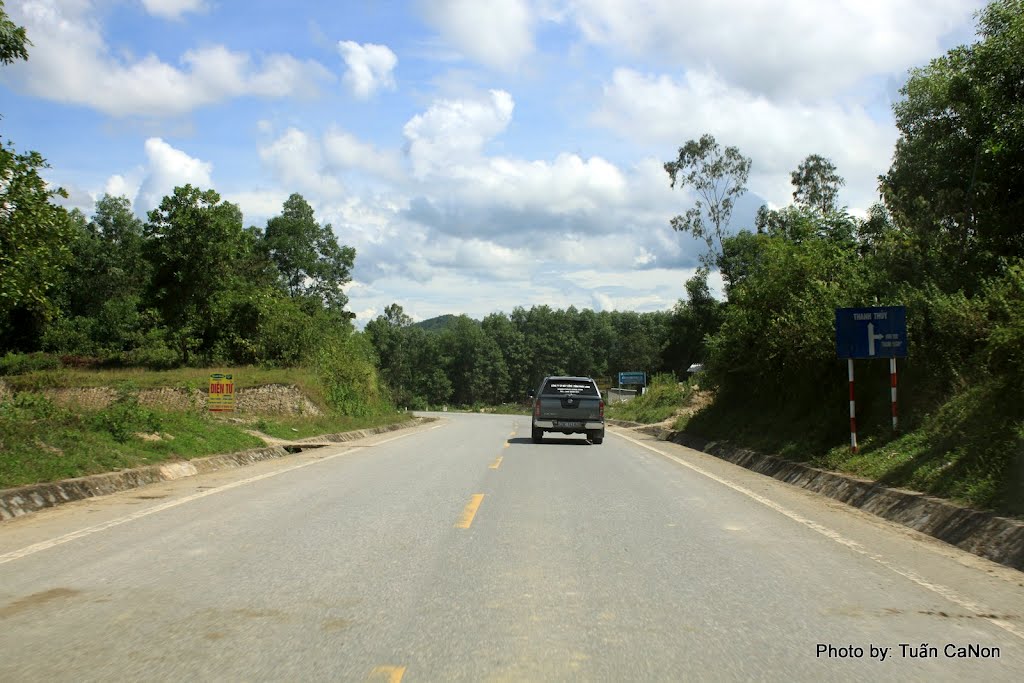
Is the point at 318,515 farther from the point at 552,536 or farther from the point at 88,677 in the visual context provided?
the point at 88,677

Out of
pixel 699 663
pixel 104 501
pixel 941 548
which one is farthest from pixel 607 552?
pixel 104 501

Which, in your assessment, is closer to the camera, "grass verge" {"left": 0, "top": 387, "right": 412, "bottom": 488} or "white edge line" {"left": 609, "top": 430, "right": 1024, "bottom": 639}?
"white edge line" {"left": 609, "top": 430, "right": 1024, "bottom": 639}

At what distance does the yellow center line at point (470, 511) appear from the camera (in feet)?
28.6

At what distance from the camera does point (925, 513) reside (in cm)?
939

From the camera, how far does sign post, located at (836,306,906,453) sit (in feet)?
43.6

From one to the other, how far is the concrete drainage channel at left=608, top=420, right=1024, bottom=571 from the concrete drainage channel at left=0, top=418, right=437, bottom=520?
10.7 meters

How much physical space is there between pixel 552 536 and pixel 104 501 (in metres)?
6.58

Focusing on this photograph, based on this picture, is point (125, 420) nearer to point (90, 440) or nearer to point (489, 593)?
point (90, 440)

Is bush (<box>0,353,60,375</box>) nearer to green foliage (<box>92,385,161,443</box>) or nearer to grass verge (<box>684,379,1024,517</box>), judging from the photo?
green foliage (<box>92,385,161,443</box>)

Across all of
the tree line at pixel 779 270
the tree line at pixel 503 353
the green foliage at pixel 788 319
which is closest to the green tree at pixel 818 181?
the tree line at pixel 779 270

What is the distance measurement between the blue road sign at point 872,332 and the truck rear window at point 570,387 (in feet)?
34.9

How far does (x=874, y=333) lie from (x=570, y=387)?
452 inches

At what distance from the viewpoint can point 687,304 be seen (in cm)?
7300

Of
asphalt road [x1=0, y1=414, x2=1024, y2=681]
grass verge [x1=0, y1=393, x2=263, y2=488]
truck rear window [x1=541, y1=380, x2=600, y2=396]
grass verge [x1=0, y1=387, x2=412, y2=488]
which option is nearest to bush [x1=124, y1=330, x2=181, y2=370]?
grass verge [x1=0, y1=387, x2=412, y2=488]
